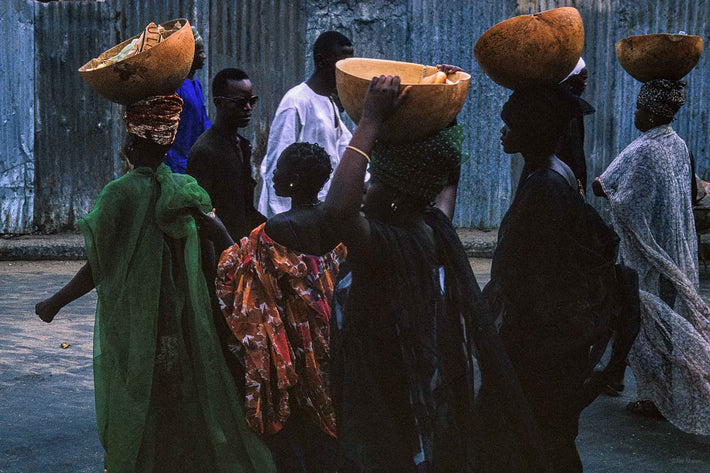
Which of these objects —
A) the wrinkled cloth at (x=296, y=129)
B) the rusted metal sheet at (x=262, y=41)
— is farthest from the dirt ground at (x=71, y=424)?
the rusted metal sheet at (x=262, y=41)

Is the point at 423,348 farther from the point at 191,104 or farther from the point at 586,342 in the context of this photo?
the point at 191,104

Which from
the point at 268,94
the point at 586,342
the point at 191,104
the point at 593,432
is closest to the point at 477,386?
the point at 586,342

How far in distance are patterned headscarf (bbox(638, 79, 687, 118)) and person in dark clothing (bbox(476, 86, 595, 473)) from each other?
1887mm

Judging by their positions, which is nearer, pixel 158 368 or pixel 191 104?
pixel 158 368

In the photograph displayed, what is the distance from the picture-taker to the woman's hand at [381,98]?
2.79 metres

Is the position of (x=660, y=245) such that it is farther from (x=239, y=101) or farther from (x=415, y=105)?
(x=415, y=105)

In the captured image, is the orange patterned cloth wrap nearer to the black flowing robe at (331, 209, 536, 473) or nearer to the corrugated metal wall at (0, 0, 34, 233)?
the black flowing robe at (331, 209, 536, 473)

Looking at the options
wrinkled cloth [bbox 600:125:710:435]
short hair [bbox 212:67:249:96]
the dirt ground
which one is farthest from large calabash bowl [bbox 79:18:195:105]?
wrinkled cloth [bbox 600:125:710:435]

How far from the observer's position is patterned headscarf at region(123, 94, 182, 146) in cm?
371

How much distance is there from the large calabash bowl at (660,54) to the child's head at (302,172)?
2.24 meters

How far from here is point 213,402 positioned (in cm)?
374

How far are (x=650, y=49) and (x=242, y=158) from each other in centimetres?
236

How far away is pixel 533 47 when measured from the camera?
3.59 m

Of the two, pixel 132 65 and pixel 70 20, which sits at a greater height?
pixel 70 20
